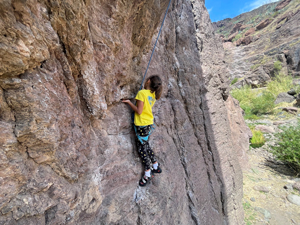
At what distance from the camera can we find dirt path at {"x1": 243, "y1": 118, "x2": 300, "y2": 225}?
3.43 m

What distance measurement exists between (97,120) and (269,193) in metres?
4.90

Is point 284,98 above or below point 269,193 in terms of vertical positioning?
above

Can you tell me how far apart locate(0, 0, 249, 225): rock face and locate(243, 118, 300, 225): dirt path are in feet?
3.11

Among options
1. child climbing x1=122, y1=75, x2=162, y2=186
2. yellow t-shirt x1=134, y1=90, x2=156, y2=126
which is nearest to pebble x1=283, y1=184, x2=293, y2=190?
child climbing x1=122, y1=75, x2=162, y2=186

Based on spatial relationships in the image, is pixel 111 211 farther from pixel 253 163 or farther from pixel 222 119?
pixel 253 163

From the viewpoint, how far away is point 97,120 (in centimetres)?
158

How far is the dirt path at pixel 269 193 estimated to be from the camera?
135 inches

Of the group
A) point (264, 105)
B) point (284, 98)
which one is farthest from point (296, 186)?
point (284, 98)

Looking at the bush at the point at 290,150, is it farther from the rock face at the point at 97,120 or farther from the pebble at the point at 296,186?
the rock face at the point at 97,120

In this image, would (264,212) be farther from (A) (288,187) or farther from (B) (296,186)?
(B) (296,186)

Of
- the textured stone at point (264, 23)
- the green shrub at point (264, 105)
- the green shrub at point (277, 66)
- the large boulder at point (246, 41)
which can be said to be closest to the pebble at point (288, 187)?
the green shrub at point (264, 105)

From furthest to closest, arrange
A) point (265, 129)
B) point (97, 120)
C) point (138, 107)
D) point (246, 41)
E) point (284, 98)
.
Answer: point (246, 41) < point (284, 98) < point (265, 129) < point (138, 107) < point (97, 120)

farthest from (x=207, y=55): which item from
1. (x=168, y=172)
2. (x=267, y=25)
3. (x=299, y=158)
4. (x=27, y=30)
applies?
(x=267, y=25)

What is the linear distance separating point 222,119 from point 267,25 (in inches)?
1692
